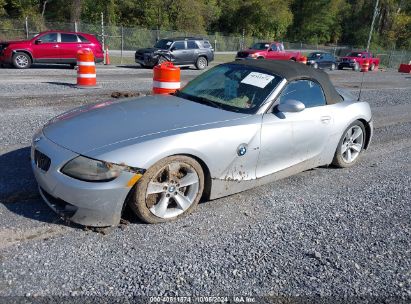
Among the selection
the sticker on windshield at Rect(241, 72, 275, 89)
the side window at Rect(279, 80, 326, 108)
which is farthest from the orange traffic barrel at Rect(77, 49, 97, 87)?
the side window at Rect(279, 80, 326, 108)

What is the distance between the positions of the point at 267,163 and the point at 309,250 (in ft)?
3.60

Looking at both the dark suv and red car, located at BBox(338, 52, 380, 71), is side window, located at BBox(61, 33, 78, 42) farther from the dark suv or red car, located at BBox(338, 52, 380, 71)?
red car, located at BBox(338, 52, 380, 71)

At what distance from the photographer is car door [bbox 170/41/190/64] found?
19438 mm

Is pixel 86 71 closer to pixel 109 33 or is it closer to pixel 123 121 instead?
pixel 123 121

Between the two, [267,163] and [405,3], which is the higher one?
[405,3]

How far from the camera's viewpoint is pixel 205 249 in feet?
10.7

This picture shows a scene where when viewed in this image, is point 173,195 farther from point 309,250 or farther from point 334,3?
point 334,3

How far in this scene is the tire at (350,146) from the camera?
5.24 m

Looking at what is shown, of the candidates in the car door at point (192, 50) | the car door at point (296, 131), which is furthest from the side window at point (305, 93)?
the car door at point (192, 50)

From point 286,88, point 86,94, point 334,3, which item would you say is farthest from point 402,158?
point 334,3

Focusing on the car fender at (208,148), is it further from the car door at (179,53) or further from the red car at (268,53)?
the red car at (268,53)

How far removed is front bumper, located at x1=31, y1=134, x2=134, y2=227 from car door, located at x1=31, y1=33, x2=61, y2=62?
14368 mm

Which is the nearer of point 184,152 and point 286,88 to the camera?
point 184,152

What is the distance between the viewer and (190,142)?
3490mm
